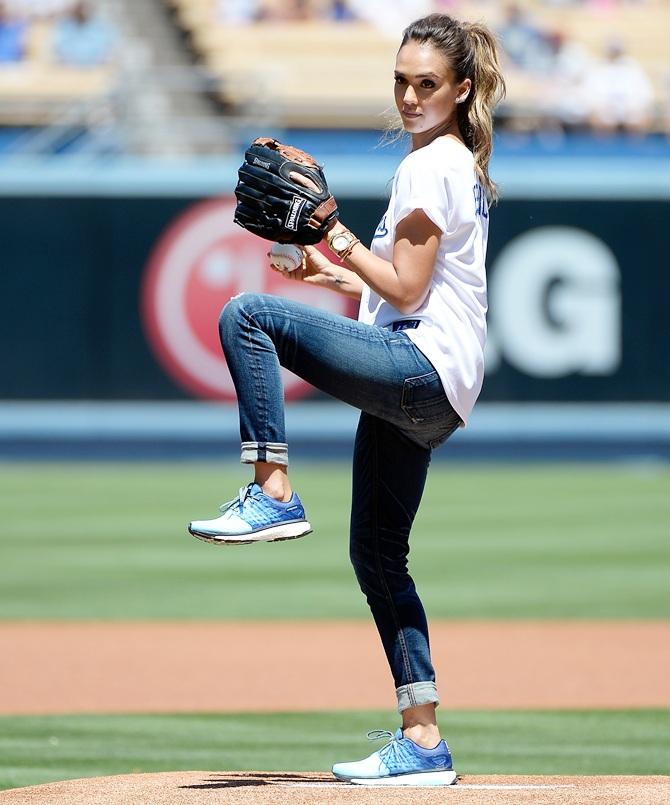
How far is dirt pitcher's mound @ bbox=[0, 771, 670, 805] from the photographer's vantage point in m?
4.38

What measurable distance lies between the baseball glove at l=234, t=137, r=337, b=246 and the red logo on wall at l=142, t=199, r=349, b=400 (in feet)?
39.7

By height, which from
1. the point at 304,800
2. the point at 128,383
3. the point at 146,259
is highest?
the point at 146,259

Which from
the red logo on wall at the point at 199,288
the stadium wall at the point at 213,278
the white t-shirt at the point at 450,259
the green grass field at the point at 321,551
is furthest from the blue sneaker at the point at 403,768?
the stadium wall at the point at 213,278

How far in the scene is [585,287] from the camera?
55.5 feet

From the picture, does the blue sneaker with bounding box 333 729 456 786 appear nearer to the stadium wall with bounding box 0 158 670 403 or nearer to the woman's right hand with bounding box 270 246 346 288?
the woman's right hand with bounding box 270 246 346 288

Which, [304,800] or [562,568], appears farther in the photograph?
[562,568]

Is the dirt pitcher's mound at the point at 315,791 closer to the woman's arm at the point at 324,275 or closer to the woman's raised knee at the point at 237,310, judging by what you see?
the woman's raised knee at the point at 237,310

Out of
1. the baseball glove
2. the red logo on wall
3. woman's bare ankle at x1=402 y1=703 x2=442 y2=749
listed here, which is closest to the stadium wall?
the red logo on wall

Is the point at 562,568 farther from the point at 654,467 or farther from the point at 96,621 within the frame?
the point at 654,467

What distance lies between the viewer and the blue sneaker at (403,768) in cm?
479

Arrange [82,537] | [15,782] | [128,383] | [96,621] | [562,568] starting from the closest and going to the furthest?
1. [15,782]
2. [96,621]
3. [562,568]
4. [82,537]
5. [128,383]

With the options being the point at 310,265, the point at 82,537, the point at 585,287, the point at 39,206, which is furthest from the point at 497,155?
the point at 310,265

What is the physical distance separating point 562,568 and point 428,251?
6.70m

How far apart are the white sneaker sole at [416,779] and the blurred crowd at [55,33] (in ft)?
50.8
